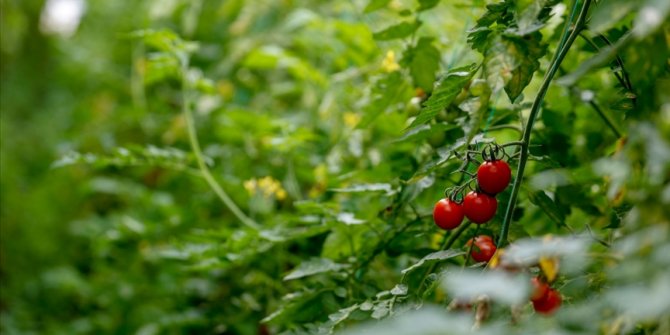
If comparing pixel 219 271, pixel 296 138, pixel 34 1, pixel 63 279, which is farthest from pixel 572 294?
pixel 34 1

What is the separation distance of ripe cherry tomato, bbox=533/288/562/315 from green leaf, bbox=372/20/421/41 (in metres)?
0.59

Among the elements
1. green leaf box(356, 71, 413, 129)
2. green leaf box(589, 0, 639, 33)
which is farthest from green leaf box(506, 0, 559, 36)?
green leaf box(356, 71, 413, 129)

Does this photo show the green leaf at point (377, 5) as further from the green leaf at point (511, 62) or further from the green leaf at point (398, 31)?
the green leaf at point (511, 62)

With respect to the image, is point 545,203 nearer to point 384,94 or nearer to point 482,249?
point 482,249

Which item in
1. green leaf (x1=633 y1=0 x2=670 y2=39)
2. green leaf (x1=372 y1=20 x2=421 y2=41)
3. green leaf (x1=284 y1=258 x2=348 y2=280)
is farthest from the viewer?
green leaf (x1=372 y1=20 x2=421 y2=41)

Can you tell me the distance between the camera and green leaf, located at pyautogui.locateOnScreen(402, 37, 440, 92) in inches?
44.7

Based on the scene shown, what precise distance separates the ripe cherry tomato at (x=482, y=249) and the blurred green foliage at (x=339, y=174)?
0.04 meters

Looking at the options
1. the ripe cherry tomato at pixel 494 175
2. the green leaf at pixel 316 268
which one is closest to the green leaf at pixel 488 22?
the ripe cherry tomato at pixel 494 175

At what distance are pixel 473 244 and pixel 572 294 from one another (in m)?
0.15

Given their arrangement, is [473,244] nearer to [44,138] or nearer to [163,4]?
[163,4]

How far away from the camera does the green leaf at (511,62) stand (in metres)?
0.71

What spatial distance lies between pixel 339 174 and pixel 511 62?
75cm

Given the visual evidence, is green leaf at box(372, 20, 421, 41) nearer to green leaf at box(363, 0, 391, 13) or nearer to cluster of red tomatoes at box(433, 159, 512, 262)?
green leaf at box(363, 0, 391, 13)

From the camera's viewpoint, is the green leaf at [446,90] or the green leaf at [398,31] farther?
the green leaf at [398,31]
